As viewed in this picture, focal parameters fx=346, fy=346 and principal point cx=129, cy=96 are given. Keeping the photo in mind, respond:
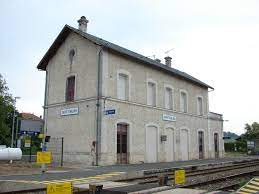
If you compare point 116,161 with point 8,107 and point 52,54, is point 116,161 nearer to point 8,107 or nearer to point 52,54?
point 52,54

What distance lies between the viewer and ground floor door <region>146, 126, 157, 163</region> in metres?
24.7

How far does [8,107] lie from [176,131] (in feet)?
93.5

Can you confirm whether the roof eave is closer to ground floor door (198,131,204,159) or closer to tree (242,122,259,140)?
ground floor door (198,131,204,159)

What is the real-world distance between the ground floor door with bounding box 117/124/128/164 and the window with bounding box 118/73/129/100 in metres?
1.99

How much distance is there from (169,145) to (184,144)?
2559mm

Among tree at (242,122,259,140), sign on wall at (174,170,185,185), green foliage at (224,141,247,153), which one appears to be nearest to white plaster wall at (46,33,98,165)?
sign on wall at (174,170,185,185)

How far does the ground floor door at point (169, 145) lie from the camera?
26688mm

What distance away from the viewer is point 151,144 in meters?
25.2

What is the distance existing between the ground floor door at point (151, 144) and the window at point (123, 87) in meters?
3.26

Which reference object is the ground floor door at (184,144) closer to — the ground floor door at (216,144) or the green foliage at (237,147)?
the ground floor door at (216,144)

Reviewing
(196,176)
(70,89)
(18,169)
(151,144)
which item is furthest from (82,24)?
(196,176)

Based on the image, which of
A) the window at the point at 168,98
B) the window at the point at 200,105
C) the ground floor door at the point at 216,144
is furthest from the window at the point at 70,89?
the ground floor door at the point at 216,144

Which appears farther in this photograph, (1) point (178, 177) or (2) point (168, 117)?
(2) point (168, 117)

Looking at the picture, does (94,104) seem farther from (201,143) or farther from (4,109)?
(4,109)
